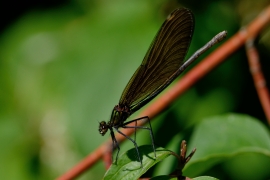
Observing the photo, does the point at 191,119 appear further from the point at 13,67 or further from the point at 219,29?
the point at 13,67

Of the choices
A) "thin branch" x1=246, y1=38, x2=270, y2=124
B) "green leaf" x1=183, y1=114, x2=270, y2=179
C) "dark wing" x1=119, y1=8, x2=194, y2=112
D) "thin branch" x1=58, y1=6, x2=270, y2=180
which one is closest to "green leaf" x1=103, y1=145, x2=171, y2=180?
"green leaf" x1=183, y1=114, x2=270, y2=179

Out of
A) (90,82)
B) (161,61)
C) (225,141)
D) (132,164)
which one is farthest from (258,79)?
(132,164)

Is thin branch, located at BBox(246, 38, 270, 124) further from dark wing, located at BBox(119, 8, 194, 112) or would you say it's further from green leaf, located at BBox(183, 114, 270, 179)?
dark wing, located at BBox(119, 8, 194, 112)

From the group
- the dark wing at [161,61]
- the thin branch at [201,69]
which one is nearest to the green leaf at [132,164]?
the dark wing at [161,61]

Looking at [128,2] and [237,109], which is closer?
[237,109]

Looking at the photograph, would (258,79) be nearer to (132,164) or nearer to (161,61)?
(161,61)

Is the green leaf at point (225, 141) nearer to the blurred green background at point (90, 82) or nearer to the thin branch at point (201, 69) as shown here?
the thin branch at point (201, 69)

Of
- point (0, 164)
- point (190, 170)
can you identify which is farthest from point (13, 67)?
point (190, 170)
